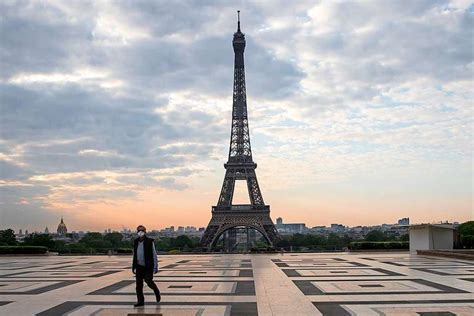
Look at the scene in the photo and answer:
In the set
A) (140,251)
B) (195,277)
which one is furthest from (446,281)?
(140,251)

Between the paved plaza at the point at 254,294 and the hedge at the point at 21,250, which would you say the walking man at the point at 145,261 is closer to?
the paved plaza at the point at 254,294

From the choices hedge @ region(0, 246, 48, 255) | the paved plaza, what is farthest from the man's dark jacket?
hedge @ region(0, 246, 48, 255)

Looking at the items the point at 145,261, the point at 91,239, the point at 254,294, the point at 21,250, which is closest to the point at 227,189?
the point at 91,239

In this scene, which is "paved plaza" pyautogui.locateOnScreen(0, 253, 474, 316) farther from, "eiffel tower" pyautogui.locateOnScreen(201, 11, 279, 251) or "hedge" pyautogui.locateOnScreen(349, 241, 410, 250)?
"eiffel tower" pyautogui.locateOnScreen(201, 11, 279, 251)

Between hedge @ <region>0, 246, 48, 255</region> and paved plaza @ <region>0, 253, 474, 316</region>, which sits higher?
paved plaza @ <region>0, 253, 474, 316</region>

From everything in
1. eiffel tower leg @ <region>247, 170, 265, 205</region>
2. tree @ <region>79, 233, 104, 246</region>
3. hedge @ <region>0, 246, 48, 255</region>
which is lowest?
tree @ <region>79, 233, 104, 246</region>

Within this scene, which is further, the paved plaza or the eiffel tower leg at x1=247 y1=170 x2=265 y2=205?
the eiffel tower leg at x1=247 y1=170 x2=265 y2=205

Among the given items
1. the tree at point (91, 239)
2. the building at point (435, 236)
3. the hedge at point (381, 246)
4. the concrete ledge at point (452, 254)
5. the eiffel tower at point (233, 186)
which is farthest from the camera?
the tree at point (91, 239)

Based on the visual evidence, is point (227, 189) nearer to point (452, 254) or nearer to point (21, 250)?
point (21, 250)

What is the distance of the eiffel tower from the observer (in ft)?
219

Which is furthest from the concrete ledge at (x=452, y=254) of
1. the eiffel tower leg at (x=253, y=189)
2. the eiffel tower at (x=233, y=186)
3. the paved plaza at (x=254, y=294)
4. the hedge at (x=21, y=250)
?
the eiffel tower leg at (x=253, y=189)

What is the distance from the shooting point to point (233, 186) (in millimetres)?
72562

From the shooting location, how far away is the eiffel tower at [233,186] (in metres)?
66.6

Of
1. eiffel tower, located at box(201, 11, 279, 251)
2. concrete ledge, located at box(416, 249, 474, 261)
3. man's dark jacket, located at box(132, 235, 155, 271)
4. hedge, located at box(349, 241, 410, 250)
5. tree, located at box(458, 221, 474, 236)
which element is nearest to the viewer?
man's dark jacket, located at box(132, 235, 155, 271)
